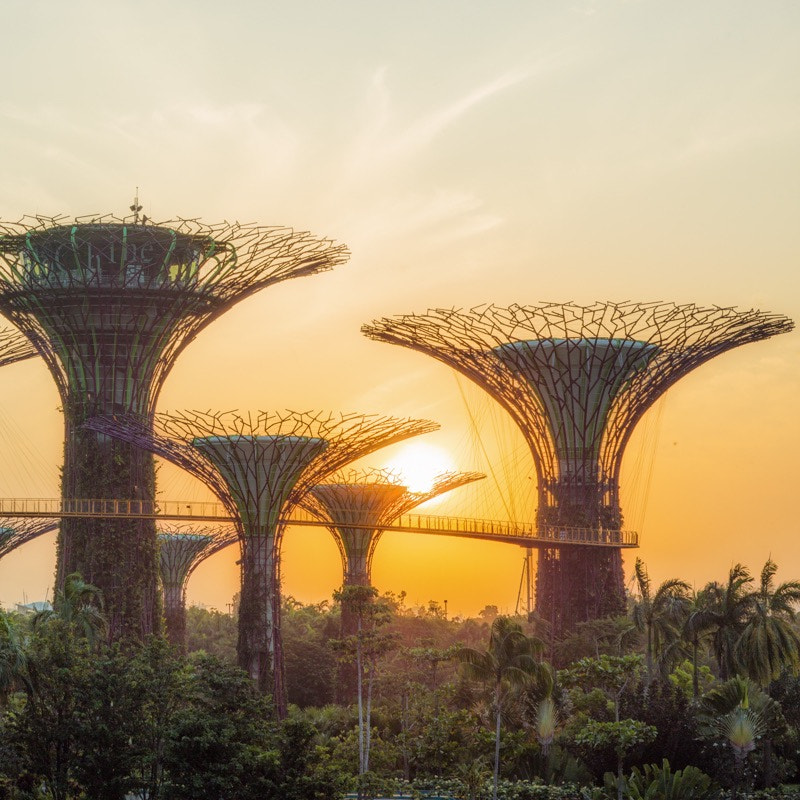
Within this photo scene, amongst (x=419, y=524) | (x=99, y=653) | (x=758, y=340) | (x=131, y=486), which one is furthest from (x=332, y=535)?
(x=99, y=653)

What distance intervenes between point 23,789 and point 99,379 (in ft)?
87.5

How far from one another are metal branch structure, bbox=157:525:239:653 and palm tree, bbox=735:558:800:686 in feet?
158

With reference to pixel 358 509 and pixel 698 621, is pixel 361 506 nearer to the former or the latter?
pixel 358 509

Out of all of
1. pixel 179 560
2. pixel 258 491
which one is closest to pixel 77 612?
pixel 258 491

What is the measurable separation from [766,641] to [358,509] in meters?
34.2

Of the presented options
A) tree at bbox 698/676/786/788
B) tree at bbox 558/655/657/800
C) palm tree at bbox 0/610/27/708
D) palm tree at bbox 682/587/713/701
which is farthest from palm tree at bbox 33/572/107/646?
tree at bbox 698/676/786/788

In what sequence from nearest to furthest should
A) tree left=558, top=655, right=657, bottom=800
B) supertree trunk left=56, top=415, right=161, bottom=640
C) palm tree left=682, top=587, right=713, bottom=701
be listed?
tree left=558, top=655, right=657, bottom=800
palm tree left=682, top=587, right=713, bottom=701
supertree trunk left=56, top=415, right=161, bottom=640

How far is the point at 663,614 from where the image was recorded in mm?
54688

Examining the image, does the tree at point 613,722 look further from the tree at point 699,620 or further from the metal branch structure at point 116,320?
the metal branch structure at point 116,320

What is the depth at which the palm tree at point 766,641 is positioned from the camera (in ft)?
164

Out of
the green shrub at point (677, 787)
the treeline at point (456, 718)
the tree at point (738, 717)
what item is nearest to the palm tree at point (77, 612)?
the treeline at point (456, 718)

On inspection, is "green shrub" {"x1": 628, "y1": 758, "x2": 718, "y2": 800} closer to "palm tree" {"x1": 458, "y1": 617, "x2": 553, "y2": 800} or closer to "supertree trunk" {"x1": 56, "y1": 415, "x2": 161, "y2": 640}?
"palm tree" {"x1": 458, "y1": 617, "x2": 553, "y2": 800}

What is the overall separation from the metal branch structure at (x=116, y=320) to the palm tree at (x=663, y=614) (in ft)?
66.3

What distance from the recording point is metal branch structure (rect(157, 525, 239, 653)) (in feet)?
303
